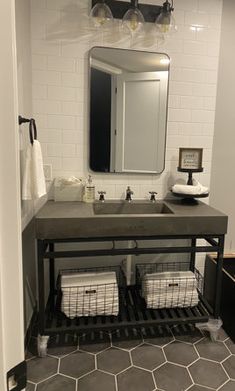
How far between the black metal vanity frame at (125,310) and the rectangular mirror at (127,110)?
0.66 m

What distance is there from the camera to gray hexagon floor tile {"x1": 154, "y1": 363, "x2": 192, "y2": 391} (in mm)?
1588

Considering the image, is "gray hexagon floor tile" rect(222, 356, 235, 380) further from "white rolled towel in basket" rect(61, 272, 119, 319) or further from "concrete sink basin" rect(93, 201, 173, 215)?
"concrete sink basin" rect(93, 201, 173, 215)

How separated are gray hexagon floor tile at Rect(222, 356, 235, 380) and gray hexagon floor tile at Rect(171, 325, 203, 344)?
0.78 feet

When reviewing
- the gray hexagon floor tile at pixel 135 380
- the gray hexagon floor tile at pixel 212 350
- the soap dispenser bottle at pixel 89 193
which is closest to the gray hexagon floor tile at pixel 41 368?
the gray hexagon floor tile at pixel 135 380

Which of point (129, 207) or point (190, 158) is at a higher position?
point (190, 158)

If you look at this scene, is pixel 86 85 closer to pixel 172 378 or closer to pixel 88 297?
pixel 88 297

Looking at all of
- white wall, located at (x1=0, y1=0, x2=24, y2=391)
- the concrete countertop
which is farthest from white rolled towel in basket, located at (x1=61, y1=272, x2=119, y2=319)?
white wall, located at (x1=0, y1=0, x2=24, y2=391)

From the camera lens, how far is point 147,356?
1816 mm

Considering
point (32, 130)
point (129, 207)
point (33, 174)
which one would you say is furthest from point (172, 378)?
point (32, 130)

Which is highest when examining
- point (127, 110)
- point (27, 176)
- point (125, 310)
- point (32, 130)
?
point (127, 110)

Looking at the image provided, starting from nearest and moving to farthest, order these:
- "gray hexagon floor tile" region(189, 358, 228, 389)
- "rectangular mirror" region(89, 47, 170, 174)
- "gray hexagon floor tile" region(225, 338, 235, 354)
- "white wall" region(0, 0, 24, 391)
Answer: "white wall" region(0, 0, 24, 391) < "gray hexagon floor tile" region(189, 358, 228, 389) < "gray hexagon floor tile" region(225, 338, 235, 354) < "rectangular mirror" region(89, 47, 170, 174)

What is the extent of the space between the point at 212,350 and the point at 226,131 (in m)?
1.61

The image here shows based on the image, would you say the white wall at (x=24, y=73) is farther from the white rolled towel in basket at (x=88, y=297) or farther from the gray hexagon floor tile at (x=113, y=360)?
the gray hexagon floor tile at (x=113, y=360)

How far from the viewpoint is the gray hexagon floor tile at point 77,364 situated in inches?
66.2
